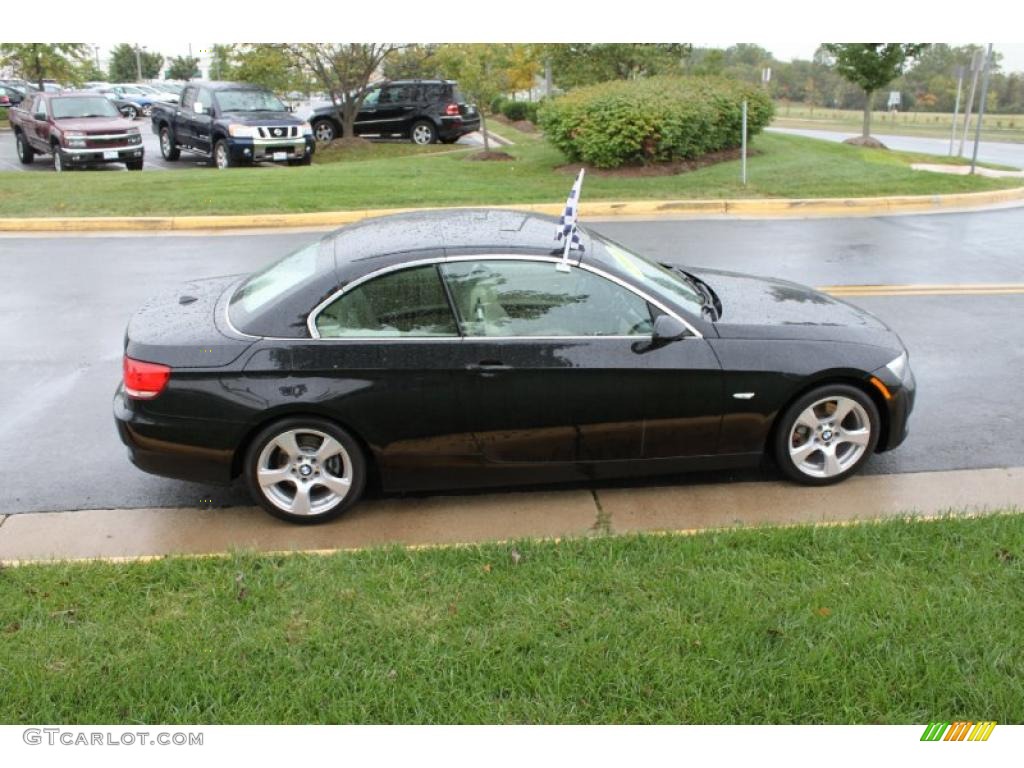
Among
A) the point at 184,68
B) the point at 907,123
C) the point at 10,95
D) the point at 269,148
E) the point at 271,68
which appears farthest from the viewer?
the point at 184,68

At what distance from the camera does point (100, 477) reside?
5.66 m

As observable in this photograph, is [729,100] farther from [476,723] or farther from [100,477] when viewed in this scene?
[476,723]

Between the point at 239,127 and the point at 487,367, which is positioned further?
the point at 239,127

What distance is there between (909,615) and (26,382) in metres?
6.23

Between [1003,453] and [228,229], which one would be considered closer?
[1003,453]

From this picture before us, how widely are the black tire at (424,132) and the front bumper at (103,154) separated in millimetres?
8082

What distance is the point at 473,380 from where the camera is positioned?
16.2 feet

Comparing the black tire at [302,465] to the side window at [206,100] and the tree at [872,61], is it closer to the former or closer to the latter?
the side window at [206,100]

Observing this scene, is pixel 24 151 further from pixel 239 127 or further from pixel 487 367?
pixel 487 367

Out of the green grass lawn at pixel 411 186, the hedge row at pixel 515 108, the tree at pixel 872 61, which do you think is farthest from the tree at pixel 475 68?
the hedge row at pixel 515 108

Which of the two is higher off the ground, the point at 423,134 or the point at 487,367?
the point at 423,134

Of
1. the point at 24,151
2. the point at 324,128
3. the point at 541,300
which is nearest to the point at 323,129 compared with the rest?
the point at 324,128

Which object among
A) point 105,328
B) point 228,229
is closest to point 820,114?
point 228,229

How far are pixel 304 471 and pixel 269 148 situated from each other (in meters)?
17.1
